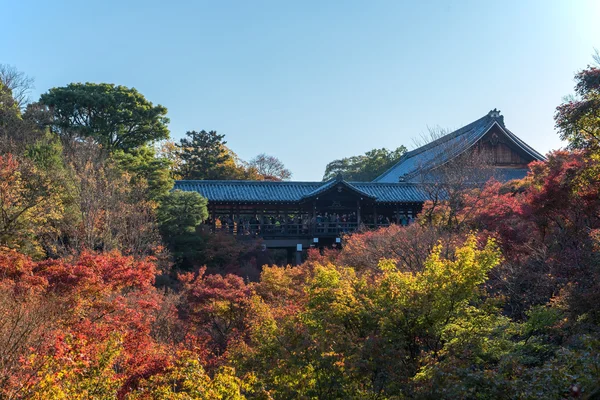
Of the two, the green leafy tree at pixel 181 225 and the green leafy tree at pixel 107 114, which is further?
the green leafy tree at pixel 107 114

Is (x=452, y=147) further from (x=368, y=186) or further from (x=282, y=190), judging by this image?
(x=282, y=190)

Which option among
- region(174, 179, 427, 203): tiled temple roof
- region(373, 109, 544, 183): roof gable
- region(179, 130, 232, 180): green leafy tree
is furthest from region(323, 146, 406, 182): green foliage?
region(174, 179, 427, 203): tiled temple roof

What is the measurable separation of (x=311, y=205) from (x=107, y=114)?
11.7 meters

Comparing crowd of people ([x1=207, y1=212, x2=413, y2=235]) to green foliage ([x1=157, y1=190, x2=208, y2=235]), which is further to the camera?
crowd of people ([x1=207, y1=212, x2=413, y2=235])

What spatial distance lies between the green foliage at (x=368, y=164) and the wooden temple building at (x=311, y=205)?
759 inches

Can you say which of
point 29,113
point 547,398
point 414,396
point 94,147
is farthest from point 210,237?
point 547,398

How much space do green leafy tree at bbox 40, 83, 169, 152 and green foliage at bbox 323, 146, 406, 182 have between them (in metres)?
26.6

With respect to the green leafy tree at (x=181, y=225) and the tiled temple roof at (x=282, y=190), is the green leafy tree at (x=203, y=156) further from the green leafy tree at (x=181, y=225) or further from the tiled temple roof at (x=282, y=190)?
the green leafy tree at (x=181, y=225)

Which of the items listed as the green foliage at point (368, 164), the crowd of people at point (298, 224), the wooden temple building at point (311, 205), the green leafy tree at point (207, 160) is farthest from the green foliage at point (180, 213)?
the green foliage at point (368, 164)

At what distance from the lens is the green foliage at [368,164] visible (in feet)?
170

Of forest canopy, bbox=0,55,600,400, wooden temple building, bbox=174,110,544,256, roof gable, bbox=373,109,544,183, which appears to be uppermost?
roof gable, bbox=373,109,544,183

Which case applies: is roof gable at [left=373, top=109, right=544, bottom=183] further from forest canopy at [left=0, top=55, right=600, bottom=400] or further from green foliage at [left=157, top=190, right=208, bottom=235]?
green foliage at [left=157, top=190, right=208, bottom=235]

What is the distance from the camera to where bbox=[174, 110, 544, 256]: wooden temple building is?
91.1 feet

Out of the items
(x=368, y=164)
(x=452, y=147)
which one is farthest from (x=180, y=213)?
(x=368, y=164)
